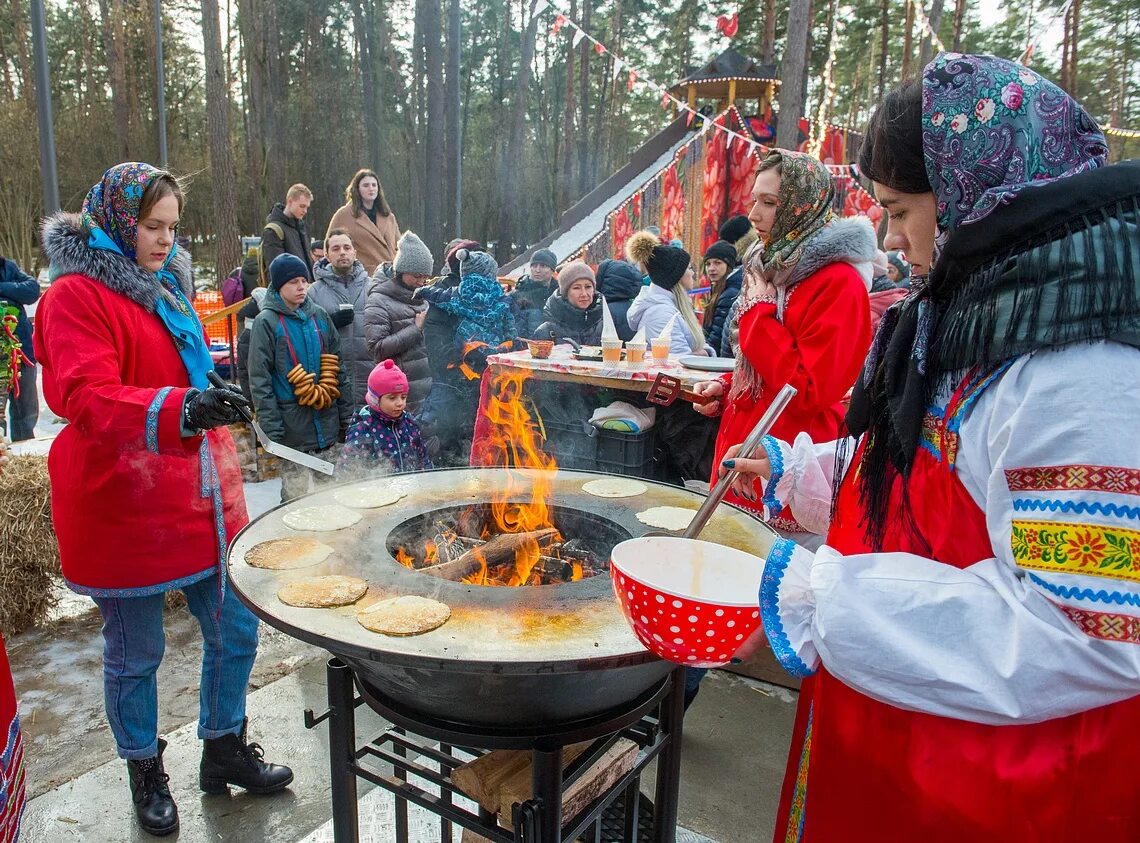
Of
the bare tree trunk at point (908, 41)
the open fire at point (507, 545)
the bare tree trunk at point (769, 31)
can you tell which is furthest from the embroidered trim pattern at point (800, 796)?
the bare tree trunk at point (908, 41)

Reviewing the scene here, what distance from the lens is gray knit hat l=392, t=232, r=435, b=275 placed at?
5.84 m

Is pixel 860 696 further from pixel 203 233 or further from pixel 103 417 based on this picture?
pixel 203 233

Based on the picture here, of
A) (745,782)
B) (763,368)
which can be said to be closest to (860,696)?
(763,368)

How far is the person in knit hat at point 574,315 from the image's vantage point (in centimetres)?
669

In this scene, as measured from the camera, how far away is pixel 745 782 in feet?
9.85

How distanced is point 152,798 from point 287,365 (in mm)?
2904

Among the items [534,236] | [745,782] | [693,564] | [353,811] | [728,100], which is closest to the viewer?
[693,564]

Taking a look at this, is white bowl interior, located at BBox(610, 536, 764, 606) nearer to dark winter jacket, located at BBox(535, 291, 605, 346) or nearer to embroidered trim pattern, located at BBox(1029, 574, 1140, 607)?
embroidered trim pattern, located at BBox(1029, 574, 1140, 607)

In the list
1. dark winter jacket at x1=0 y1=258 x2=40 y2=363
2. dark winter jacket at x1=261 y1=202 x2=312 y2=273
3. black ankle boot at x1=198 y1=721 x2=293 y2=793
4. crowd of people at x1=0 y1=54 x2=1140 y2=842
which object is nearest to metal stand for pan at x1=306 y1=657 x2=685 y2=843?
crowd of people at x1=0 y1=54 x2=1140 y2=842

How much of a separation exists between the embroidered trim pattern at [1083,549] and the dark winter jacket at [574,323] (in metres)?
5.92

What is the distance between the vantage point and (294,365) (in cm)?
490

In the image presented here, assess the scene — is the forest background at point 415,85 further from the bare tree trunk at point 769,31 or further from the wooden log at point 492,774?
the wooden log at point 492,774

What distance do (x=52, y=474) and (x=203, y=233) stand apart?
92.8 feet

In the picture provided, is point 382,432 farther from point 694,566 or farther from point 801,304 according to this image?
point 694,566
